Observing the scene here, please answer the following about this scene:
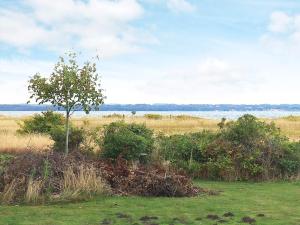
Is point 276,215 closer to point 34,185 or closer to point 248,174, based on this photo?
point 34,185

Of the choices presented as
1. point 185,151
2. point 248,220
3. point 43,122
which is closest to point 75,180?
point 248,220

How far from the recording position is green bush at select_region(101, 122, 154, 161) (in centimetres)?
2105

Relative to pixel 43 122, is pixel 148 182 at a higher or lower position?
lower

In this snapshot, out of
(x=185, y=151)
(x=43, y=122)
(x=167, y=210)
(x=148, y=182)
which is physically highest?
(x=43, y=122)

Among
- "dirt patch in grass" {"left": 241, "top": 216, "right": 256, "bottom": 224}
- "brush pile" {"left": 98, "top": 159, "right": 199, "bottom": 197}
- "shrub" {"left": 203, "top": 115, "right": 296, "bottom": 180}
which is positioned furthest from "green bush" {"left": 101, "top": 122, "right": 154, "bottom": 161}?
"dirt patch in grass" {"left": 241, "top": 216, "right": 256, "bottom": 224}

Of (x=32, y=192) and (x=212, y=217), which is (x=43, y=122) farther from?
(x=212, y=217)

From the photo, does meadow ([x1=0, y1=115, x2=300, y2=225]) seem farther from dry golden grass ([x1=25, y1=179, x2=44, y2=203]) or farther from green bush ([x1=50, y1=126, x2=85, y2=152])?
green bush ([x1=50, y1=126, x2=85, y2=152])

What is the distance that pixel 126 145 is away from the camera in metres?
21.1

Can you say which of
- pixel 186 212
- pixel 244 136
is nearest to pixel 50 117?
pixel 244 136

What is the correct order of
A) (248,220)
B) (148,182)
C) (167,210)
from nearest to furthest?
(248,220)
(167,210)
(148,182)

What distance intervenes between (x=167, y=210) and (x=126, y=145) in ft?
23.4

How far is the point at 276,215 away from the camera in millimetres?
13742

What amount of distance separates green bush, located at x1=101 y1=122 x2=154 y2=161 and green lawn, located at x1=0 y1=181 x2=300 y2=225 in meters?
4.56

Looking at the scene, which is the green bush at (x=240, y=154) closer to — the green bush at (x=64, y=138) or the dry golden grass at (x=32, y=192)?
the green bush at (x=64, y=138)
